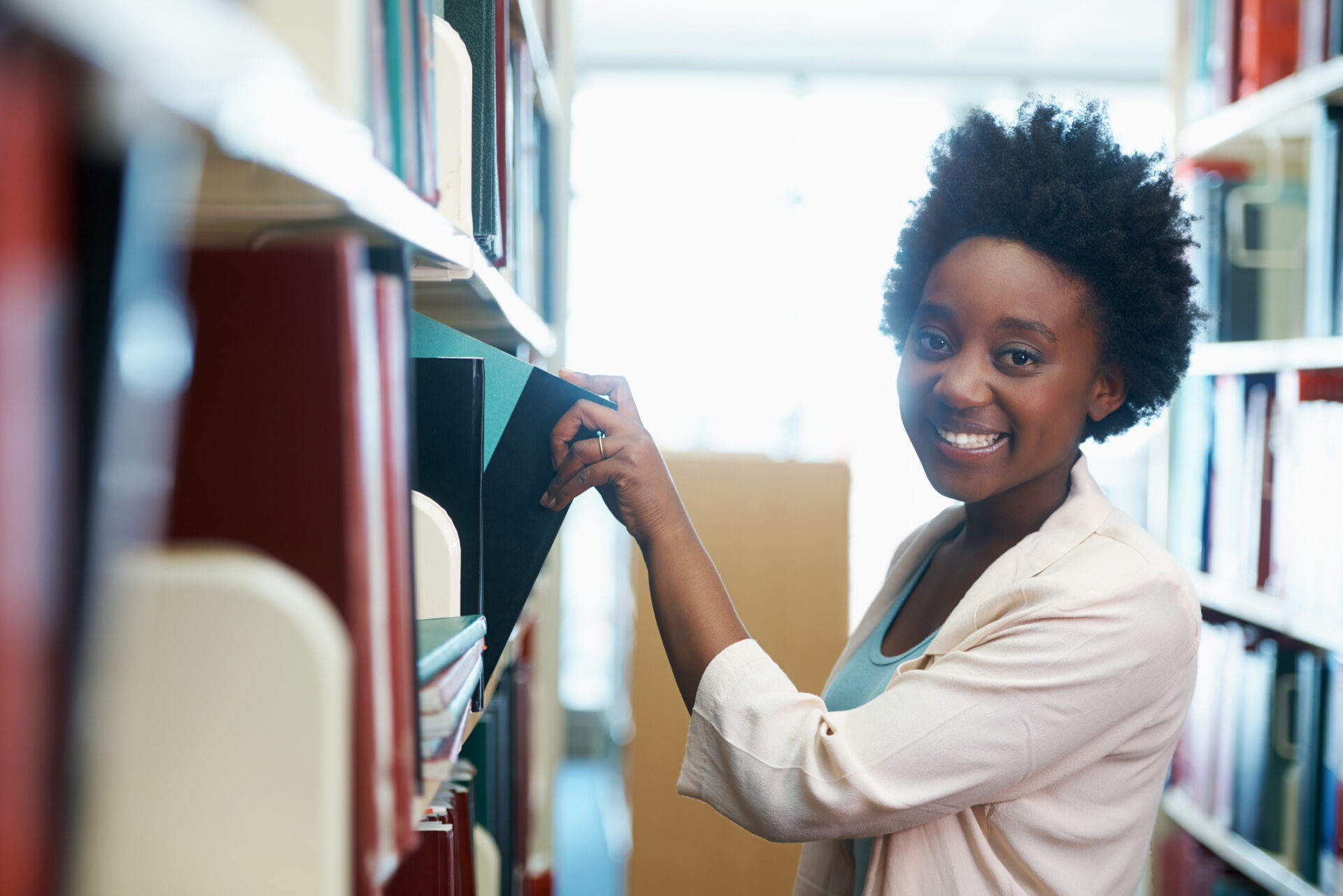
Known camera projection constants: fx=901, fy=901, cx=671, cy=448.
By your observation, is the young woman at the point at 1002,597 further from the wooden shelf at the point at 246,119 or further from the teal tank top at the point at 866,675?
the wooden shelf at the point at 246,119

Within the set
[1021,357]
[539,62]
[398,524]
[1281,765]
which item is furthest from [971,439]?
[1281,765]

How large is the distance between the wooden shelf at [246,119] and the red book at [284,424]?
0.05 m

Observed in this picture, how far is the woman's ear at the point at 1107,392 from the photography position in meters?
1.08

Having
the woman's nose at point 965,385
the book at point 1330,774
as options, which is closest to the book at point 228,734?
the woman's nose at point 965,385

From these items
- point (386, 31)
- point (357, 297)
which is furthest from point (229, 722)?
point (386, 31)

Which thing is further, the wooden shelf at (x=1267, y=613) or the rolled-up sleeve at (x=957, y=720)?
the wooden shelf at (x=1267, y=613)

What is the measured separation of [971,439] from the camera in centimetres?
104

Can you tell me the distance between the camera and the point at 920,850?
95 cm

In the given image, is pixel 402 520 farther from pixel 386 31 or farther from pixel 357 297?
pixel 386 31

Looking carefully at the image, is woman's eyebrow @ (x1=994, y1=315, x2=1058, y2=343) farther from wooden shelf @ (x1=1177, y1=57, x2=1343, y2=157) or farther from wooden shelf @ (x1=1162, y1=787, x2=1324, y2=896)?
wooden shelf @ (x1=1162, y1=787, x2=1324, y2=896)

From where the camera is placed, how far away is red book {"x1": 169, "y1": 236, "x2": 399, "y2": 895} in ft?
1.32

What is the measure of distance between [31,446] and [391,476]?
20cm

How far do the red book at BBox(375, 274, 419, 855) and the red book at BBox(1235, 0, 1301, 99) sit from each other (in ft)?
6.44

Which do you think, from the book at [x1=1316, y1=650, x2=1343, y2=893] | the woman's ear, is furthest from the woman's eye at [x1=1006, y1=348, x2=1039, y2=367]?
the book at [x1=1316, y1=650, x2=1343, y2=893]
